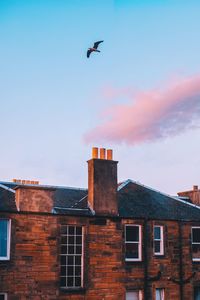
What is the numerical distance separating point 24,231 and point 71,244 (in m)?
2.61

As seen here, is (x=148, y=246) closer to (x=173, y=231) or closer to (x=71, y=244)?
(x=173, y=231)

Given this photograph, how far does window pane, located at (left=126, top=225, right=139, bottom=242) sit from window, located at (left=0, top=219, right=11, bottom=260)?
682 centimetres

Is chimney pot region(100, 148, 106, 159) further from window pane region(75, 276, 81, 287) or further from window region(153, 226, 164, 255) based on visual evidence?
window pane region(75, 276, 81, 287)

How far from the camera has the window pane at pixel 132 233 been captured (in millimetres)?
23094

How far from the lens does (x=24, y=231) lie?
19969 mm

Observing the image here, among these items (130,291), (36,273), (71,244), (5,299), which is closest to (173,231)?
(130,291)

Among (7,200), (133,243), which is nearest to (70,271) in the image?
(133,243)

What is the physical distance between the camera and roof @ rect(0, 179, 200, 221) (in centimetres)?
2170

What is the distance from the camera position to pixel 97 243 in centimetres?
2158

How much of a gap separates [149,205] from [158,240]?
2.18 meters

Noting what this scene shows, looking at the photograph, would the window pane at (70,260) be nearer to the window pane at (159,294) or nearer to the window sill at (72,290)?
the window sill at (72,290)

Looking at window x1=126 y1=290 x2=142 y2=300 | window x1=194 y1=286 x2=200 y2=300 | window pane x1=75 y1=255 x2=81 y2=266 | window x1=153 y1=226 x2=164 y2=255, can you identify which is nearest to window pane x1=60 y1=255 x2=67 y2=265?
window pane x1=75 y1=255 x2=81 y2=266

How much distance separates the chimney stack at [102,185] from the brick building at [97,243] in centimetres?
5

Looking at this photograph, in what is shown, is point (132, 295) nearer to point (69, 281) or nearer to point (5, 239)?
point (69, 281)
